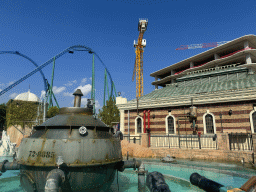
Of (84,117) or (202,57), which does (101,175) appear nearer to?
(84,117)

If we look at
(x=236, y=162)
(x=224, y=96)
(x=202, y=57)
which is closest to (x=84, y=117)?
(x=236, y=162)

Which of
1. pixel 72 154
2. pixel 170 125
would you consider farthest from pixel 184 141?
pixel 72 154

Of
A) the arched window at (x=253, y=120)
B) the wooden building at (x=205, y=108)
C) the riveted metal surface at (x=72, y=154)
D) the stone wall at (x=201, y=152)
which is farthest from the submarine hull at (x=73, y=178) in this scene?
the arched window at (x=253, y=120)

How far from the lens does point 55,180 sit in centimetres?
442

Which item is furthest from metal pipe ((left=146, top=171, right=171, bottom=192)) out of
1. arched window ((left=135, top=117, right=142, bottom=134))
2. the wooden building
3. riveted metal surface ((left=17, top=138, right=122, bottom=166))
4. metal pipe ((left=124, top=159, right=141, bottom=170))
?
arched window ((left=135, top=117, right=142, bottom=134))

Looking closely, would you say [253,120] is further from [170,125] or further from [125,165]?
[125,165]

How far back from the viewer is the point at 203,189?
7344 millimetres

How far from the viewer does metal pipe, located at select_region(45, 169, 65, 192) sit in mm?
4275

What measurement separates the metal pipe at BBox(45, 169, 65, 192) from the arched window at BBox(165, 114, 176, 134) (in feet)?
56.8

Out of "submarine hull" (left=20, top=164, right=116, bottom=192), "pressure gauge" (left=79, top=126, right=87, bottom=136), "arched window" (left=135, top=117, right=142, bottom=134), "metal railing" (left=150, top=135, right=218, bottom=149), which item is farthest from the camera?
"arched window" (left=135, top=117, right=142, bottom=134)

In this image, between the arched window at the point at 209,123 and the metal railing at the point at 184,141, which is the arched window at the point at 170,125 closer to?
the metal railing at the point at 184,141

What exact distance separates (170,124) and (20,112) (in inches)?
1296

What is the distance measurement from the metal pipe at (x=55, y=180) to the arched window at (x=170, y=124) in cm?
1730

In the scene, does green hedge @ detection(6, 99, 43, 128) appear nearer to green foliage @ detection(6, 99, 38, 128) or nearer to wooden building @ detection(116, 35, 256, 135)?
green foliage @ detection(6, 99, 38, 128)
